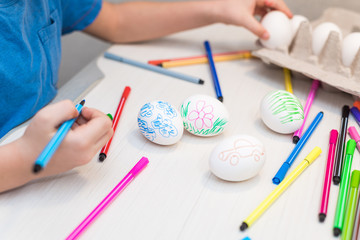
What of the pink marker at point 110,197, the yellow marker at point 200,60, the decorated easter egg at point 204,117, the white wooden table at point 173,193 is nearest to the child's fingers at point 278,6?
the yellow marker at point 200,60

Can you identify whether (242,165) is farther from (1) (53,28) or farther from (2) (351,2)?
(2) (351,2)

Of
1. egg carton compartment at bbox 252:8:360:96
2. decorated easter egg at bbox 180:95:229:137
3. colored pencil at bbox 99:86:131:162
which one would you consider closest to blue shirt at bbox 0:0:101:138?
colored pencil at bbox 99:86:131:162

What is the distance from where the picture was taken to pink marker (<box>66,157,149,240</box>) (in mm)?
390

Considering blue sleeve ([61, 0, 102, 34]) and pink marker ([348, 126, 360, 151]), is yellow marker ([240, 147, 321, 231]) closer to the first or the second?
pink marker ([348, 126, 360, 151])

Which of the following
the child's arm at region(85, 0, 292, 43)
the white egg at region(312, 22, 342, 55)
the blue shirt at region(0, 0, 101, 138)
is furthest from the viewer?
the child's arm at region(85, 0, 292, 43)

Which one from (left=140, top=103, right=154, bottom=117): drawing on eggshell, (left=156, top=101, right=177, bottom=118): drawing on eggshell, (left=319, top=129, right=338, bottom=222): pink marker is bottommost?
(left=319, top=129, right=338, bottom=222): pink marker

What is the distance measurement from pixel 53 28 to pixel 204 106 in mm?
320

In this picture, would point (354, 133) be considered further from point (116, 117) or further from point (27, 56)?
point (27, 56)

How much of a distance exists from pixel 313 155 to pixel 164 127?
20 cm

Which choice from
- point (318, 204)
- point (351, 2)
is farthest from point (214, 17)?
point (318, 204)

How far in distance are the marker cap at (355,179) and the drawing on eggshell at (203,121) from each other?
17cm

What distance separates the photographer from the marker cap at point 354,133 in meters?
0.54

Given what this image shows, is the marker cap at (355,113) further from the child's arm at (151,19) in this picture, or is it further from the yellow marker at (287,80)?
the child's arm at (151,19)

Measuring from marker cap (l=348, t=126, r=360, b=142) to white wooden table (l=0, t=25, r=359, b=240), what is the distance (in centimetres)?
2
